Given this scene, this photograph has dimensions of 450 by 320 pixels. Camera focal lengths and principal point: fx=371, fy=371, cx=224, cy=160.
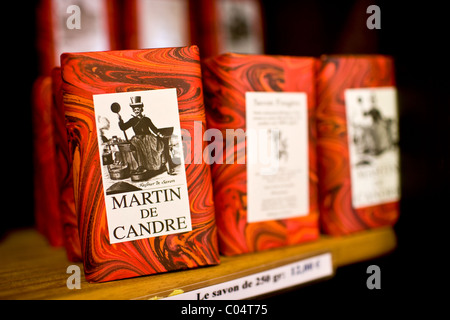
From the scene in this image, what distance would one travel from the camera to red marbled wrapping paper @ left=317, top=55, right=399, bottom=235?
71 cm

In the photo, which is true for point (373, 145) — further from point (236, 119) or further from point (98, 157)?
point (98, 157)

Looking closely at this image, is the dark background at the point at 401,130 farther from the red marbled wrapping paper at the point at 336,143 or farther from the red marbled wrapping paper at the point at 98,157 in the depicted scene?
the red marbled wrapping paper at the point at 98,157

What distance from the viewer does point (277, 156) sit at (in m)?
0.65

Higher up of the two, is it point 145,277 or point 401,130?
point 401,130

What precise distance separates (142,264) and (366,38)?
28.9 inches

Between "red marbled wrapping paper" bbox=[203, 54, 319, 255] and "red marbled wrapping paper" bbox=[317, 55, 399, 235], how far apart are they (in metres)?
0.09

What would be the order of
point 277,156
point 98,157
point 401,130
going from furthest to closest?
point 401,130
point 277,156
point 98,157

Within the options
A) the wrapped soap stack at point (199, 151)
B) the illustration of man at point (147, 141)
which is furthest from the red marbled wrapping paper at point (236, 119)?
the illustration of man at point (147, 141)

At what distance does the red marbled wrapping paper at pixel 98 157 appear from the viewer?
524 mm

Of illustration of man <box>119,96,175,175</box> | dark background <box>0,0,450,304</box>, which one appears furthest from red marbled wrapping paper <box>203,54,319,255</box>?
dark background <box>0,0,450,304</box>

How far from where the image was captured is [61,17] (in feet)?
2.73

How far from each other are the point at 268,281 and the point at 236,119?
0.88 ft

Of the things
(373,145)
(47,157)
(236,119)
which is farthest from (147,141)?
(373,145)
